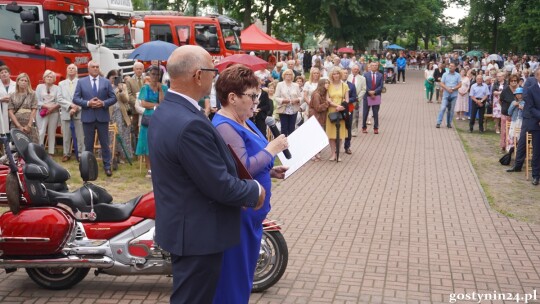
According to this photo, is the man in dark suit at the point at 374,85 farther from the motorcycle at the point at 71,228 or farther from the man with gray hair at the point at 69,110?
the motorcycle at the point at 71,228

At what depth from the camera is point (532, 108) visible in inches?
452

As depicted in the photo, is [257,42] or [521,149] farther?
[257,42]

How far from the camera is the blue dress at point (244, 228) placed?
12.7 ft

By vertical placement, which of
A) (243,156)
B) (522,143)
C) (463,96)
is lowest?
(463,96)

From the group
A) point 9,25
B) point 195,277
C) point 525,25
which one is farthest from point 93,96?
point 525,25

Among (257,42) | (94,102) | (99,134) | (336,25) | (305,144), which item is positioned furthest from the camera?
(336,25)

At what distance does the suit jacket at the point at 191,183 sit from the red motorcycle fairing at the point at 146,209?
7.44 ft

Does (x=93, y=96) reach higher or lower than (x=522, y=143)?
higher

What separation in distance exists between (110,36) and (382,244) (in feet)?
51.3

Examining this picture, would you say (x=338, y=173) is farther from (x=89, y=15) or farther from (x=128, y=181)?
(x=89, y=15)

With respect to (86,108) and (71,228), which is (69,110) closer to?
(86,108)

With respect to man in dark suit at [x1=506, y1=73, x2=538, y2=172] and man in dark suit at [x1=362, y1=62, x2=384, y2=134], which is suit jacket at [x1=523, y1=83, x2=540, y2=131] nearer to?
man in dark suit at [x1=506, y1=73, x2=538, y2=172]

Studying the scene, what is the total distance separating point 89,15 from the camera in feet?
59.0
